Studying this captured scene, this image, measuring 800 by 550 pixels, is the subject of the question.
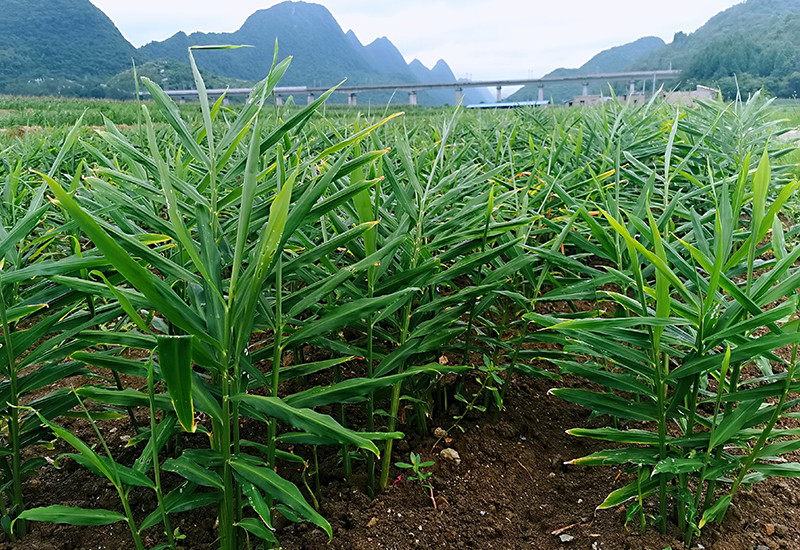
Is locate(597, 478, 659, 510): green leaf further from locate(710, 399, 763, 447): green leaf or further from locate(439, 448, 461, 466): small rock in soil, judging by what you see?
locate(439, 448, 461, 466): small rock in soil

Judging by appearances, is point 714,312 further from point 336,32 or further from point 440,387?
point 336,32

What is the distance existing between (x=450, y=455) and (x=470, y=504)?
0.12 m

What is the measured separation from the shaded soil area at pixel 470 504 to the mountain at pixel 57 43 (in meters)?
65.1

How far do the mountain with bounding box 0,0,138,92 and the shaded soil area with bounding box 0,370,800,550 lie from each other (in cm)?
6508

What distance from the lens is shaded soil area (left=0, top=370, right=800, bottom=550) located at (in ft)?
3.04

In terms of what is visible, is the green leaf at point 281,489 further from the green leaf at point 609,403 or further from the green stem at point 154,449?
the green leaf at point 609,403

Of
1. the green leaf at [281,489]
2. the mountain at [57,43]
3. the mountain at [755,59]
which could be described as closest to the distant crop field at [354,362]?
the green leaf at [281,489]

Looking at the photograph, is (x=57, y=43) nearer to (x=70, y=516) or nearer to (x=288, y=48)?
(x=288, y=48)

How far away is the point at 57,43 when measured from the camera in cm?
7238

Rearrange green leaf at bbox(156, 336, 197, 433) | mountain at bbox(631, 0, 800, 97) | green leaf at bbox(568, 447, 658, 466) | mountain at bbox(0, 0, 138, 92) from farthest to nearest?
mountain at bbox(0, 0, 138, 92) → mountain at bbox(631, 0, 800, 97) → green leaf at bbox(568, 447, 658, 466) → green leaf at bbox(156, 336, 197, 433)

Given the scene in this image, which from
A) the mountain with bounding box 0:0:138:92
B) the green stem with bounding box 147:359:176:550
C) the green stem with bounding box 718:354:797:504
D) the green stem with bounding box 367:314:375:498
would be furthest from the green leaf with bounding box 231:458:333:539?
the mountain with bounding box 0:0:138:92

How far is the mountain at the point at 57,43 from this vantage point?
61.8 meters

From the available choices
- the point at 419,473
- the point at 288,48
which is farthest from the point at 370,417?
the point at 288,48

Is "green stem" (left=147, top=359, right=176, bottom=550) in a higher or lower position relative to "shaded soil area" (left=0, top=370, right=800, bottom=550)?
higher
